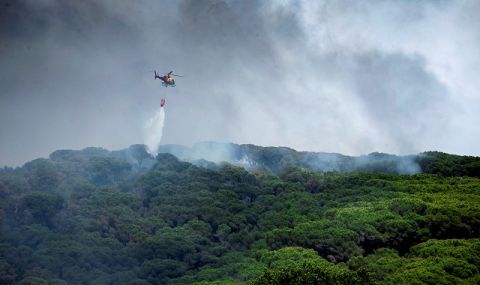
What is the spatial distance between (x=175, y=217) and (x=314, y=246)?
23272 mm

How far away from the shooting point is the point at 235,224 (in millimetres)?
86875

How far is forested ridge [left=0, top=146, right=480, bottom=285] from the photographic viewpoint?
66.3m

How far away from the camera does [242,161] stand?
415 ft

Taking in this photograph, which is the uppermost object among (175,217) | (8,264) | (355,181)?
(355,181)

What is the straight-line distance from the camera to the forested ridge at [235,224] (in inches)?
2611

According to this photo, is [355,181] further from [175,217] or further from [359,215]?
[175,217]

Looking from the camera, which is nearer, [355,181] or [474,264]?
[474,264]

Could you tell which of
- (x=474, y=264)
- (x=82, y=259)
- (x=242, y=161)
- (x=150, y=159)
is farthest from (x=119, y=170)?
(x=474, y=264)

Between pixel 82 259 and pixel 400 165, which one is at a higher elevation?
pixel 400 165

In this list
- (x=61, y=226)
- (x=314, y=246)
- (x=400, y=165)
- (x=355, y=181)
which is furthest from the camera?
(x=400, y=165)

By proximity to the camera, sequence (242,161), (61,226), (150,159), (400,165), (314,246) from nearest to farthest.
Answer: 1. (314,246)
2. (61,226)
3. (400,165)
4. (150,159)
5. (242,161)

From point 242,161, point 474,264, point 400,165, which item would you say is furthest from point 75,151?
point 474,264

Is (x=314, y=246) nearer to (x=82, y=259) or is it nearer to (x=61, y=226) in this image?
(x=82, y=259)

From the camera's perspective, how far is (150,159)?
119000 mm
